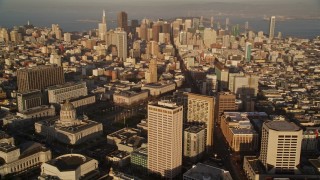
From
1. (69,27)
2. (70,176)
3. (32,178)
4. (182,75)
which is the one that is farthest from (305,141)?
(69,27)

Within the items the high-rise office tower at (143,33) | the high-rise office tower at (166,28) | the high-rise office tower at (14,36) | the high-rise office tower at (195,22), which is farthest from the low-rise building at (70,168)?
the high-rise office tower at (195,22)

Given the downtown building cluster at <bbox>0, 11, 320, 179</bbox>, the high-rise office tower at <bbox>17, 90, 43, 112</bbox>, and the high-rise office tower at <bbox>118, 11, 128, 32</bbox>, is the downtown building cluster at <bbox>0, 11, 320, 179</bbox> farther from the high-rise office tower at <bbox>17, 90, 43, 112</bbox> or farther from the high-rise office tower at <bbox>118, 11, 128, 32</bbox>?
the high-rise office tower at <bbox>118, 11, 128, 32</bbox>

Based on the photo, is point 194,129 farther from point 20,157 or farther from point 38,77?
point 38,77

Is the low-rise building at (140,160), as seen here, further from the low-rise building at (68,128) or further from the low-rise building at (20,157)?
the low-rise building at (68,128)

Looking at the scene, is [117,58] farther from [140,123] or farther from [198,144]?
[198,144]

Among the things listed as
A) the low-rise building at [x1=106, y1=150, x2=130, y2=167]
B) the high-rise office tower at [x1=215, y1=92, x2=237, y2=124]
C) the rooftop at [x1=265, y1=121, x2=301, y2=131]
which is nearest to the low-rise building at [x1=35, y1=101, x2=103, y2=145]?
the low-rise building at [x1=106, y1=150, x2=130, y2=167]

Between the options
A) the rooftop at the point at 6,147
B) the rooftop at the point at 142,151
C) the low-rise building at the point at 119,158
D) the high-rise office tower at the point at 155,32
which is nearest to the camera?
the rooftop at the point at 6,147

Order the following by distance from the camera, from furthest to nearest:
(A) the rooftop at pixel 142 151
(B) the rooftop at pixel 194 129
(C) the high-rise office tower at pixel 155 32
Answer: (C) the high-rise office tower at pixel 155 32 → (B) the rooftop at pixel 194 129 → (A) the rooftop at pixel 142 151
